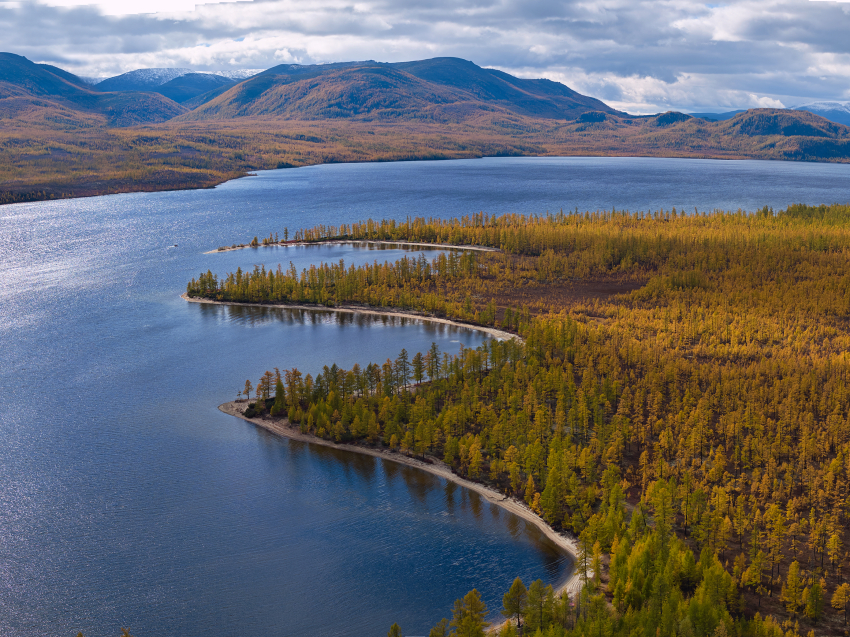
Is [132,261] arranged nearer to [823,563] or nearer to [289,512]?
[289,512]

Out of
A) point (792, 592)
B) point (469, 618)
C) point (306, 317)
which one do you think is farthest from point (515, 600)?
point (306, 317)

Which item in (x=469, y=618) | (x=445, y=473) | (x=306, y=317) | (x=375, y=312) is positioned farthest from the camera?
(x=375, y=312)

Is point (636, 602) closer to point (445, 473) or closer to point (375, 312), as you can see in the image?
point (445, 473)

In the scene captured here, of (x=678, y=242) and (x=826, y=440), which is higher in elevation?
(x=678, y=242)

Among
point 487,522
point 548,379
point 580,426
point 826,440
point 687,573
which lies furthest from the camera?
point 548,379

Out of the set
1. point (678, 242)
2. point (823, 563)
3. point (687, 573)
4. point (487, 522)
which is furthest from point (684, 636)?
point (678, 242)

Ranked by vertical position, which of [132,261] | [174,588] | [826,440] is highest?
[132,261]

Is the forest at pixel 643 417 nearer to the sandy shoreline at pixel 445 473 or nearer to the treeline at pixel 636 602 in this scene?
the treeline at pixel 636 602
